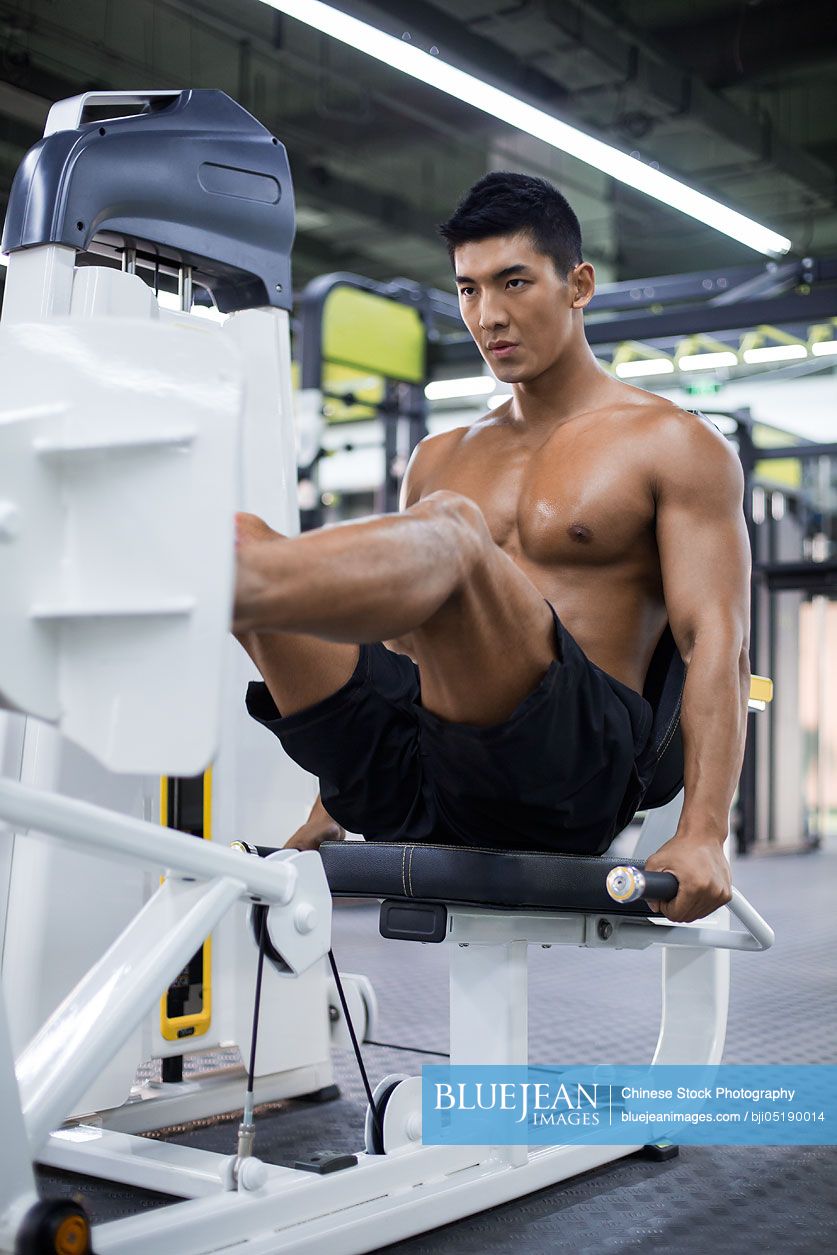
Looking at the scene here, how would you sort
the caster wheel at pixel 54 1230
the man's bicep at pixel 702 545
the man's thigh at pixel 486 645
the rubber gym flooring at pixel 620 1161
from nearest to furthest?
the caster wheel at pixel 54 1230
the man's thigh at pixel 486 645
the rubber gym flooring at pixel 620 1161
the man's bicep at pixel 702 545

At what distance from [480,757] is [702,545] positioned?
48 centimetres

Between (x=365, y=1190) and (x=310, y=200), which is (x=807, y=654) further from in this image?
(x=365, y=1190)

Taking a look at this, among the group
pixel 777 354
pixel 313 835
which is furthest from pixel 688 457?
pixel 777 354

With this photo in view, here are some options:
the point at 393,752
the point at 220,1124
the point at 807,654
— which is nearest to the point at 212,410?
the point at 393,752

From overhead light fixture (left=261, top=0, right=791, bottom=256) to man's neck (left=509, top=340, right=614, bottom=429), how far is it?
1.92 metres

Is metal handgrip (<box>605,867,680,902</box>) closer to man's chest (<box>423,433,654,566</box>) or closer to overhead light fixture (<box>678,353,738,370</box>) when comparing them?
man's chest (<box>423,433,654,566</box>)

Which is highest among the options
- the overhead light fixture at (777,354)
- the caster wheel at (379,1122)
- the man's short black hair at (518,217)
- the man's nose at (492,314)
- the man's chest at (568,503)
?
the overhead light fixture at (777,354)

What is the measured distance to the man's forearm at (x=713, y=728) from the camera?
1623 mm

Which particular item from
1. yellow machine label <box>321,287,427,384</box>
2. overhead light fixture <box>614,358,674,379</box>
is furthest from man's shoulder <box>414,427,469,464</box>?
overhead light fixture <box>614,358,674,379</box>

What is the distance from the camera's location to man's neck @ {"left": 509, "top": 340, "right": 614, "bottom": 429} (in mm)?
1949

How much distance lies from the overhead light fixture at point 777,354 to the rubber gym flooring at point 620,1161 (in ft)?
11.4

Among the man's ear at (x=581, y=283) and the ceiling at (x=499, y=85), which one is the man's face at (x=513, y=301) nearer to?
the man's ear at (x=581, y=283)

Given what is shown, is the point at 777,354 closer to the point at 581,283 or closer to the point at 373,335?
the point at 373,335

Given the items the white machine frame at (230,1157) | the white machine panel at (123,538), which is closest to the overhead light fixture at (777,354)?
the white machine frame at (230,1157)
